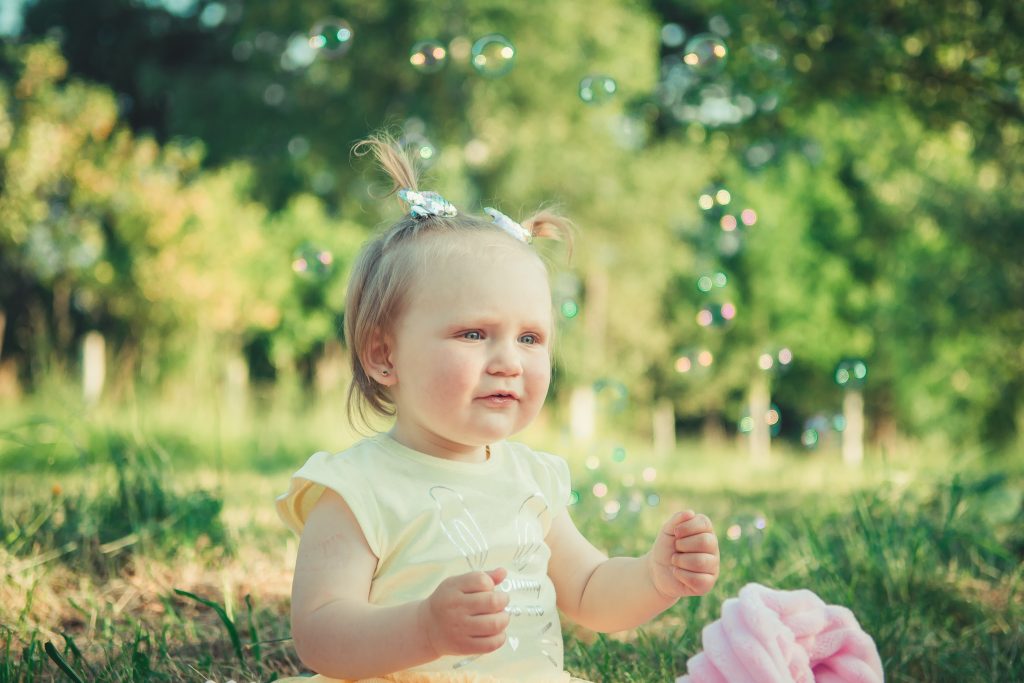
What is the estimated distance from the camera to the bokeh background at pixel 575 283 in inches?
97.7

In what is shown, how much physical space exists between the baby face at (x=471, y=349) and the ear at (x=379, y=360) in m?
0.02

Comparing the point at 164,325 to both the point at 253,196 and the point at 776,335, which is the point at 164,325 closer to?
the point at 253,196

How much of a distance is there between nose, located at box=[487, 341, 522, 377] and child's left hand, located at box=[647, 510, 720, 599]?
0.33m

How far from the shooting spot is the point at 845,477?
556cm

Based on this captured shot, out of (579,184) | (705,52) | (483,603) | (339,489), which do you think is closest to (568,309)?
(705,52)

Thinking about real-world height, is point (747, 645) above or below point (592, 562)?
below

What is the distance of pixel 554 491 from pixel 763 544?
1.37 metres

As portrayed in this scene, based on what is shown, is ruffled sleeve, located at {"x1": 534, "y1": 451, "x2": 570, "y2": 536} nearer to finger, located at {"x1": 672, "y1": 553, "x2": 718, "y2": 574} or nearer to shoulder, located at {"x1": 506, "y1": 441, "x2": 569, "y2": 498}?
shoulder, located at {"x1": 506, "y1": 441, "x2": 569, "y2": 498}

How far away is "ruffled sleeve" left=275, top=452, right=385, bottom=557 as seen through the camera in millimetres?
1439

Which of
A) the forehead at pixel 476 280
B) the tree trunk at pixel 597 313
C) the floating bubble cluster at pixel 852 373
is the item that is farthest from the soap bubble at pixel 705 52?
the tree trunk at pixel 597 313

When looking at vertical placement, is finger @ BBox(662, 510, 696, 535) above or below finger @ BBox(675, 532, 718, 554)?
above

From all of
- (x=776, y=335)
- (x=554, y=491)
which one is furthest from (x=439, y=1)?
(x=554, y=491)

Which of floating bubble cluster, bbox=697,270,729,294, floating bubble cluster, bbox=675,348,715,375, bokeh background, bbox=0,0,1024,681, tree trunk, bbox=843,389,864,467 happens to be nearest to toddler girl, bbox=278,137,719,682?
bokeh background, bbox=0,0,1024,681

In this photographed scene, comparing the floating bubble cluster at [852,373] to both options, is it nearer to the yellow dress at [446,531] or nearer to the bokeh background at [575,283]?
the bokeh background at [575,283]
